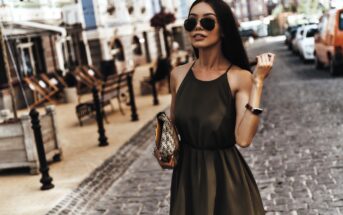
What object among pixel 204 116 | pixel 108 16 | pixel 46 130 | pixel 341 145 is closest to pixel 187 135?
pixel 204 116

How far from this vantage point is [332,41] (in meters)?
14.7

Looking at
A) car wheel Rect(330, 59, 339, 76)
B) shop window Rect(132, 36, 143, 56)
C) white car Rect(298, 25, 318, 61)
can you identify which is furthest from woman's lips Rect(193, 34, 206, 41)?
shop window Rect(132, 36, 143, 56)

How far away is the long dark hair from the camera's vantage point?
9.03 feet

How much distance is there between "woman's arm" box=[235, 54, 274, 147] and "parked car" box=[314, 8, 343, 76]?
12462 millimetres

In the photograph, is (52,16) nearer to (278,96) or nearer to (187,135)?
(278,96)

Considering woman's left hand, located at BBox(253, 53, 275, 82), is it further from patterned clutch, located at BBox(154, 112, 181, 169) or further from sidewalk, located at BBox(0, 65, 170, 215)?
sidewalk, located at BBox(0, 65, 170, 215)

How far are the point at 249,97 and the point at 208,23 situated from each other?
16.6 inches

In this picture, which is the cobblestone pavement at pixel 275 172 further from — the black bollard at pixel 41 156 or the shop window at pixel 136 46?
the shop window at pixel 136 46

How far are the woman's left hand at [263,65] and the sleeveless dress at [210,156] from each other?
0.62 feet

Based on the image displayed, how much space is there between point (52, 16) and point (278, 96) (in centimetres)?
1146

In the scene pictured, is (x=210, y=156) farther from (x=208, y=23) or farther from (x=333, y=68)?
(x=333, y=68)

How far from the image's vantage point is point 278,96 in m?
13.0

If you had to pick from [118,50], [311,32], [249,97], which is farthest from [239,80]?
[118,50]

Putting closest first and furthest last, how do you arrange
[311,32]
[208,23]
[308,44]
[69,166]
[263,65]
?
1. [263,65]
2. [208,23]
3. [69,166]
4. [308,44]
5. [311,32]
